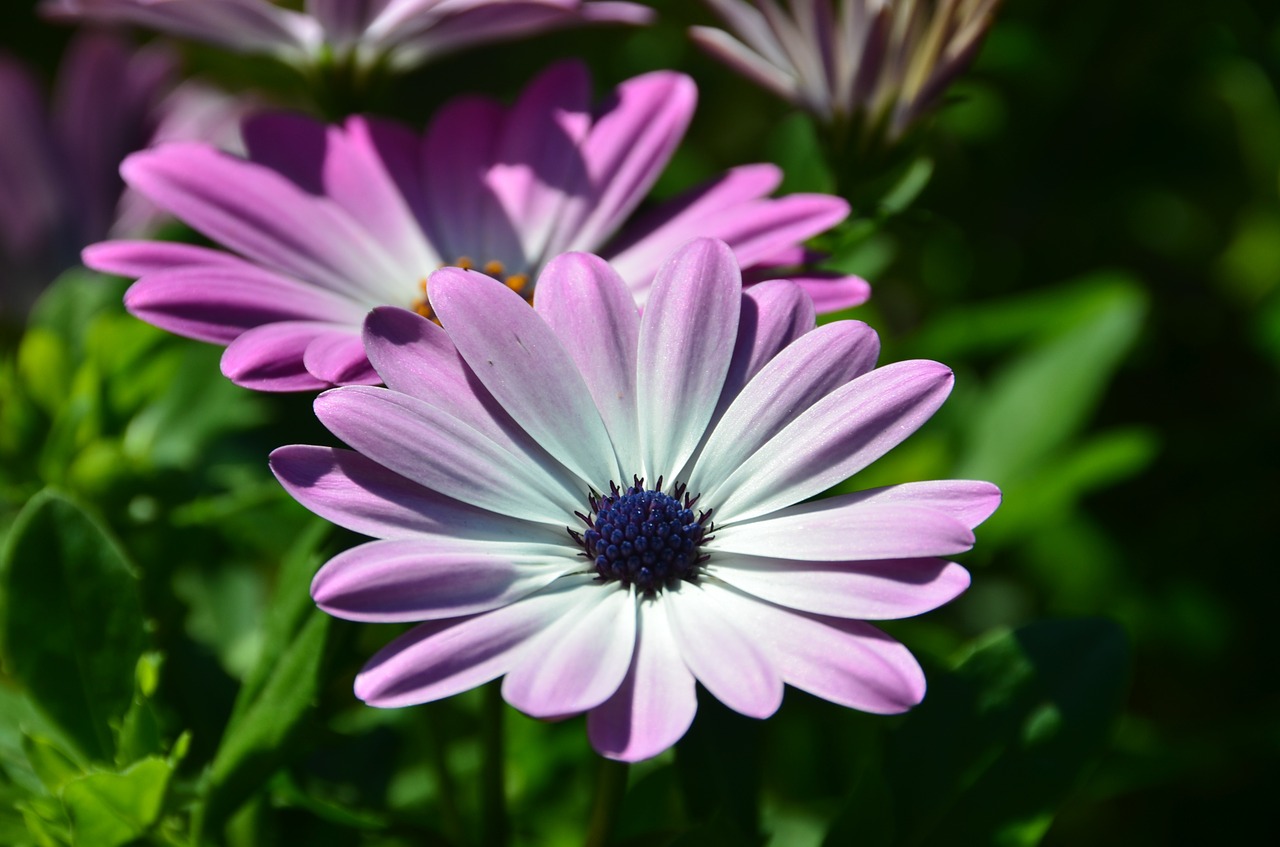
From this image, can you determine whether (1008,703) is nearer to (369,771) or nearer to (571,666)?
(571,666)

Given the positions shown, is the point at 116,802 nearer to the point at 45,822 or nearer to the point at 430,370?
the point at 45,822

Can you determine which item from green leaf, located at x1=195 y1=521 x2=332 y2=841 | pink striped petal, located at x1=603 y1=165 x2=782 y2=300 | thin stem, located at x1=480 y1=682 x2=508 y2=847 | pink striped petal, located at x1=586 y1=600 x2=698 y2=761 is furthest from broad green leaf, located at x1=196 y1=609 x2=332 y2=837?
pink striped petal, located at x1=603 y1=165 x2=782 y2=300

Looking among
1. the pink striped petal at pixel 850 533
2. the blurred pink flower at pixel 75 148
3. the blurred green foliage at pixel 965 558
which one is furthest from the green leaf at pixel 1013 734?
the blurred pink flower at pixel 75 148

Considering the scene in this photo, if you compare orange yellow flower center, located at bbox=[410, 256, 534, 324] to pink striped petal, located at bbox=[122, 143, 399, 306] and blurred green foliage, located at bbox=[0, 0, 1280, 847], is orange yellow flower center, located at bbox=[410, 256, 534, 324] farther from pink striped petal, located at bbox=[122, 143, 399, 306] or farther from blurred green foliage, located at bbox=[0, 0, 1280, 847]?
blurred green foliage, located at bbox=[0, 0, 1280, 847]

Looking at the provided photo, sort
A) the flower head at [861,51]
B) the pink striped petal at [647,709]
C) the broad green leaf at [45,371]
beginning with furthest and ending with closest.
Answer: the broad green leaf at [45,371]
the flower head at [861,51]
the pink striped petal at [647,709]

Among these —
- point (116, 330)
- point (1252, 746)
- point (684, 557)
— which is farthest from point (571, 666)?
point (1252, 746)

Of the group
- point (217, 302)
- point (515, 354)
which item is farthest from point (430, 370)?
point (217, 302)

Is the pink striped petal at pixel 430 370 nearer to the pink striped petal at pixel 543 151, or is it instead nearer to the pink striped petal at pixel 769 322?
the pink striped petal at pixel 769 322
